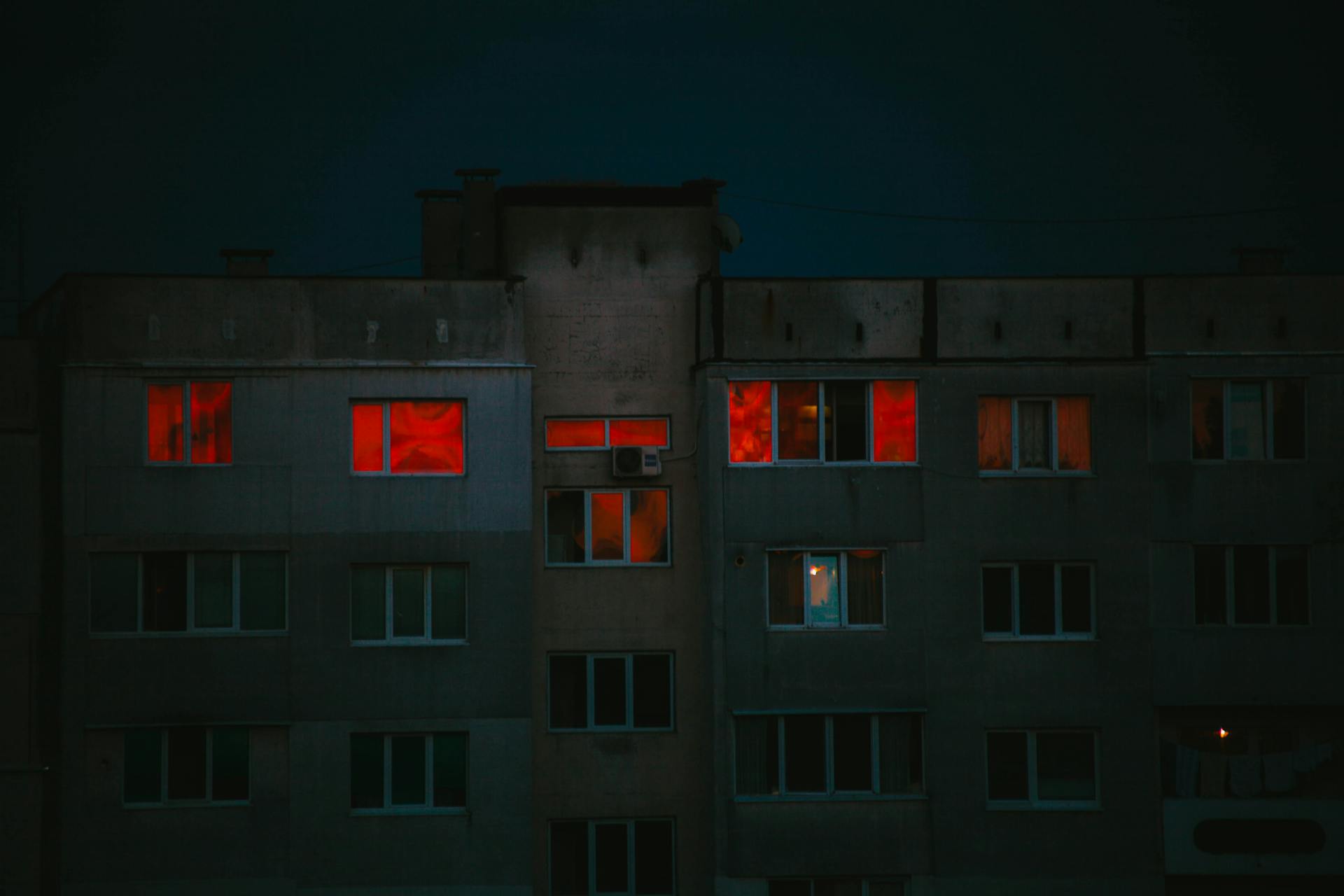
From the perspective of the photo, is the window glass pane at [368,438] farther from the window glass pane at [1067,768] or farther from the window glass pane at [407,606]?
the window glass pane at [1067,768]

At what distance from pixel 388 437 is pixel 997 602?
34.2 ft

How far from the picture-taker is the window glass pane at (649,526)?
22.1 m

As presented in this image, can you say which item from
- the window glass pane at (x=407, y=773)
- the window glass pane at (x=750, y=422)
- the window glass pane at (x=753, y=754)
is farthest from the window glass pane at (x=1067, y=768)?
the window glass pane at (x=407, y=773)

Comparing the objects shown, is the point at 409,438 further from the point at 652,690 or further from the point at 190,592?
the point at 652,690

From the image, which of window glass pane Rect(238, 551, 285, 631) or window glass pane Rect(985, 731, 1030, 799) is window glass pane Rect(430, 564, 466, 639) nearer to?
window glass pane Rect(238, 551, 285, 631)

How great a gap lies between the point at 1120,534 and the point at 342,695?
12.9 metres

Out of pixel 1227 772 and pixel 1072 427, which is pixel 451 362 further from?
pixel 1227 772

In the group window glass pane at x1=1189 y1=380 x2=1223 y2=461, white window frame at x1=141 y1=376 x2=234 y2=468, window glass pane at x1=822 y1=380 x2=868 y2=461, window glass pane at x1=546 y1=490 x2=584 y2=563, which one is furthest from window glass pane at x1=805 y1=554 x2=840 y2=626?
white window frame at x1=141 y1=376 x2=234 y2=468

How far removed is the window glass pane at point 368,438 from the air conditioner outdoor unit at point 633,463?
3.86 meters

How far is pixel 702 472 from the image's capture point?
2191 cm

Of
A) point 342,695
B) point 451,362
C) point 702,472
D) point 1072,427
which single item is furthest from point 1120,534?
point 342,695

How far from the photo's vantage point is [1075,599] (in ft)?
71.6

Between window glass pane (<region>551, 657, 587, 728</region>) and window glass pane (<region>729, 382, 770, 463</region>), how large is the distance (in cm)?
438

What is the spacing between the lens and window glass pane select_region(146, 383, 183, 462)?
21.3 meters
